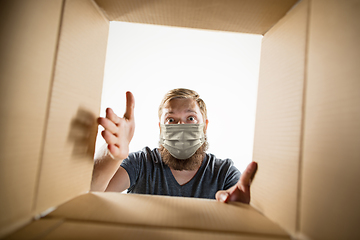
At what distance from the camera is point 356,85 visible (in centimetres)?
31

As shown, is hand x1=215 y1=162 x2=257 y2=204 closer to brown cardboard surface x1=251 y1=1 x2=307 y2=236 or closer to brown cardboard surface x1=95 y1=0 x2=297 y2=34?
brown cardboard surface x1=251 y1=1 x2=307 y2=236

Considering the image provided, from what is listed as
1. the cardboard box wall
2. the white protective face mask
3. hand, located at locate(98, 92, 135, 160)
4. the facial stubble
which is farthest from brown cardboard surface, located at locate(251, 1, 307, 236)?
the facial stubble

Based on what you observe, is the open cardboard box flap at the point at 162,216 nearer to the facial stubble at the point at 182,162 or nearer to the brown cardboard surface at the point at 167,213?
the brown cardboard surface at the point at 167,213

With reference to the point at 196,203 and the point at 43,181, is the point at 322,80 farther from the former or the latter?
the point at 43,181

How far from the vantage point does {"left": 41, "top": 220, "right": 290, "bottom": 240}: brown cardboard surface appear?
1.11ft

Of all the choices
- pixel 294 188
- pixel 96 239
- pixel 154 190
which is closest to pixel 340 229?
pixel 294 188

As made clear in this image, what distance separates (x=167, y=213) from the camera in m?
0.44

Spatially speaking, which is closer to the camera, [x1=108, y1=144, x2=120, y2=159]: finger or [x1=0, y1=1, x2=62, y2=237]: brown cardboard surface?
[x1=0, y1=1, x2=62, y2=237]: brown cardboard surface

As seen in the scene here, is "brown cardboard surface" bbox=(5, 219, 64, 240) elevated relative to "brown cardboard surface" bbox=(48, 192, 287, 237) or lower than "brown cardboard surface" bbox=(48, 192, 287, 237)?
lower

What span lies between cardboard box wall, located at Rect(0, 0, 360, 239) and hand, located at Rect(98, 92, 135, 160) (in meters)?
0.04

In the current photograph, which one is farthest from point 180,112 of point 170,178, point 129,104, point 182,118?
point 129,104

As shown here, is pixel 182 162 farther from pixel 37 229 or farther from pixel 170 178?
pixel 37 229

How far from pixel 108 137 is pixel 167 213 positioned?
0.97ft

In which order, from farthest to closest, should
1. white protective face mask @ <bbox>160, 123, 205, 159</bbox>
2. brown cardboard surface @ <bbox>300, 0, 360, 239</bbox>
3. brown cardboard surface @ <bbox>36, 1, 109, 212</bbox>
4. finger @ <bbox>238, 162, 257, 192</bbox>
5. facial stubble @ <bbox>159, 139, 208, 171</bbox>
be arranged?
facial stubble @ <bbox>159, 139, 208, 171</bbox> → white protective face mask @ <bbox>160, 123, 205, 159</bbox> → finger @ <bbox>238, 162, 257, 192</bbox> → brown cardboard surface @ <bbox>36, 1, 109, 212</bbox> → brown cardboard surface @ <bbox>300, 0, 360, 239</bbox>
